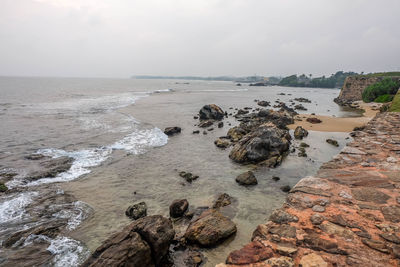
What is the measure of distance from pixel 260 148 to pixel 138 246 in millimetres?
12833

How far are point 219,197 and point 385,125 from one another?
11760mm

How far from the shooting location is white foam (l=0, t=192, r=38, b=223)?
9658mm

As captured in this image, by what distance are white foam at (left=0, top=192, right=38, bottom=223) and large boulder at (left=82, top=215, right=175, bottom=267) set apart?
6221 mm

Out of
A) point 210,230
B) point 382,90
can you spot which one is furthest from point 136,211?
point 382,90

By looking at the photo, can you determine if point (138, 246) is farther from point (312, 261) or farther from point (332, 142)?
point (332, 142)

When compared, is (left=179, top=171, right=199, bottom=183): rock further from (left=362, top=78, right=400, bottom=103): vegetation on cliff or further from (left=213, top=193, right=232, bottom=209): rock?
(left=362, top=78, right=400, bottom=103): vegetation on cliff

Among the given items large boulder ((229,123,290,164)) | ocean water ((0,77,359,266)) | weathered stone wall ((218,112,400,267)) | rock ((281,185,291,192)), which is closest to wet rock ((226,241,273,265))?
weathered stone wall ((218,112,400,267))

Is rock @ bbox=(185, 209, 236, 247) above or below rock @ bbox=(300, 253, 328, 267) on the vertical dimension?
below

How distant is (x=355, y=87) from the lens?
224 ft

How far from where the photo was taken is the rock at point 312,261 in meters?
3.81

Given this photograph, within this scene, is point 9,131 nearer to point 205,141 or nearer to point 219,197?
point 205,141

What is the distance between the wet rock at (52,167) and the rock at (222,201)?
10.7 metres

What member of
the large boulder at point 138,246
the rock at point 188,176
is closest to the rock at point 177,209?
the large boulder at point 138,246

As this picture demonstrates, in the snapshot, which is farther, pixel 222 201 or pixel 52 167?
pixel 52 167
